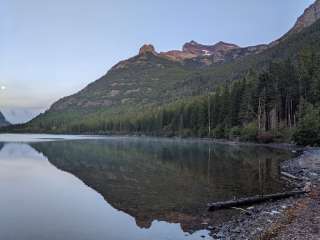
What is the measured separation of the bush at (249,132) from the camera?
3932 inches

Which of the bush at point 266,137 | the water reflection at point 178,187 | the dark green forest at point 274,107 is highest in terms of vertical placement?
the dark green forest at point 274,107

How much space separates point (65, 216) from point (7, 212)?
4195 mm

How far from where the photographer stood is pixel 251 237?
16.0 metres

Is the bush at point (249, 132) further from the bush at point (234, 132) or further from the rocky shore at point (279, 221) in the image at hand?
the rocky shore at point (279, 221)

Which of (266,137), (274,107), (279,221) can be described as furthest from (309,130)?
(279,221)

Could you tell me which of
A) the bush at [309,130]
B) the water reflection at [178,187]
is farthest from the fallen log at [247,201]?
the bush at [309,130]

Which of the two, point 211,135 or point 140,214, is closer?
point 140,214

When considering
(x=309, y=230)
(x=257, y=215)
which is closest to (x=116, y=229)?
(x=257, y=215)

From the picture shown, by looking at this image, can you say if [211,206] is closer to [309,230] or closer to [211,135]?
[309,230]

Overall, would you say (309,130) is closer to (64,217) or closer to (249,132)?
(249,132)

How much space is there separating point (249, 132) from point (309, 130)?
93.9ft

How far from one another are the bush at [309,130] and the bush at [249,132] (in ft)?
72.4

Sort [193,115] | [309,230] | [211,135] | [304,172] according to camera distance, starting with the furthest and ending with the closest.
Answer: [193,115] < [211,135] < [304,172] < [309,230]

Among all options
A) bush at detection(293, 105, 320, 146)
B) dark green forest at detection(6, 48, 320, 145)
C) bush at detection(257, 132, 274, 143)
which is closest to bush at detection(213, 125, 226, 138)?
dark green forest at detection(6, 48, 320, 145)
